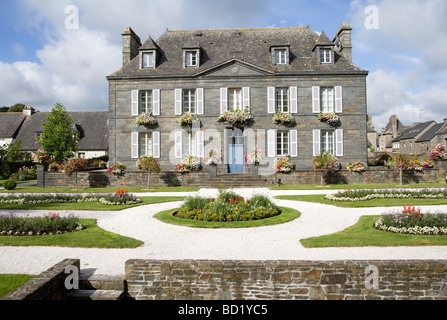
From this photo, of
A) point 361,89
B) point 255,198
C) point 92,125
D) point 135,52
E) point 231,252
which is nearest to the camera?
point 231,252

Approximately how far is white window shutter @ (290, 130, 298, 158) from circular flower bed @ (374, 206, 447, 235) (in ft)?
41.2

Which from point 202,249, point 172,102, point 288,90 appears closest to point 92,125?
point 172,102

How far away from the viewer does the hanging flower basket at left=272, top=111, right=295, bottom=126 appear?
19.8m

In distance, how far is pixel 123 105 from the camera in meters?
20.7

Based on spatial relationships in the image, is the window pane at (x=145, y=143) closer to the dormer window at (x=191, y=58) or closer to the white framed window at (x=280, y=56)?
the dormer window at (x=191, y=58)

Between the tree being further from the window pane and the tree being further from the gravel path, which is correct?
the gravel path

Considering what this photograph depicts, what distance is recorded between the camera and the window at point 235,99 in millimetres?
20469

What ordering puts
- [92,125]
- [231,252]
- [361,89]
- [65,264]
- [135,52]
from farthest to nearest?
[92,125], [135,52], [361,89], [231,252], [65,264]

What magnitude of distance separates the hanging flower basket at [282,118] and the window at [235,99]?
2448 mm

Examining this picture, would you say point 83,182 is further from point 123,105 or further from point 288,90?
point 288,90

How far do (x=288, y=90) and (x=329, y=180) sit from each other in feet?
22.3

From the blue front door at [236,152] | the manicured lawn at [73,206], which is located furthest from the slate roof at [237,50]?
the manicured lawn at [73,206]

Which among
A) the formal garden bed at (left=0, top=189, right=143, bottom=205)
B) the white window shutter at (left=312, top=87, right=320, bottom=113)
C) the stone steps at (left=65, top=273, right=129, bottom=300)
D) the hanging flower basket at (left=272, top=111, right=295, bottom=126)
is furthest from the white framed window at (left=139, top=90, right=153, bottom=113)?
the stone steps at (left=65, top=273, right=129, bottom=300)

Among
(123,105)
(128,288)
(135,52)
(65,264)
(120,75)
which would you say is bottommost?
(128,288)
